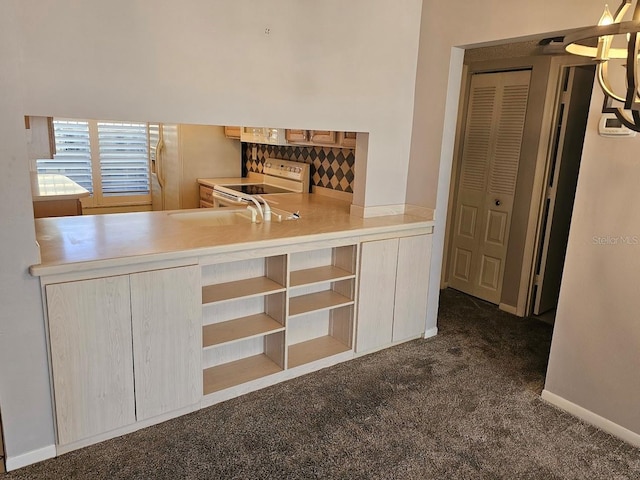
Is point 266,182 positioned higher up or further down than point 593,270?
higher up

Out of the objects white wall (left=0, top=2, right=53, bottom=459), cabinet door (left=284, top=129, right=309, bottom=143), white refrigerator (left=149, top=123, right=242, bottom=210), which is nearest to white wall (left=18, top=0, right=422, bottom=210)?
white wall (left=0, top=2, right=53, bottom=459)

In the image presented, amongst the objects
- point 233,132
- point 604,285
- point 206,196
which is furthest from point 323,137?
point 604,285

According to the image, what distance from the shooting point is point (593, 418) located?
2.53 m

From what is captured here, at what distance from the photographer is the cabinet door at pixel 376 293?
3.04 m

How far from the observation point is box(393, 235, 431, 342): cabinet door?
324cm

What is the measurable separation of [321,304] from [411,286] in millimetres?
752

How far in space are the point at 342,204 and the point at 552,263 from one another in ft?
6.49

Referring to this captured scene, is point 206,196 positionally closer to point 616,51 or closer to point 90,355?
point 90,355

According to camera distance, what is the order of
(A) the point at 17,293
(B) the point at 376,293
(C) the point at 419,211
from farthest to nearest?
(C) the point at 419,211
(B) the point at 376,293
(A) the point at 17,293

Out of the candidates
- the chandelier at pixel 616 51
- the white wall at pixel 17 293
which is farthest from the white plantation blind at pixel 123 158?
the chandelier at pixel 616 51

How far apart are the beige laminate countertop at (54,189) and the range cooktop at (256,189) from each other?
A: 1364 millimetres

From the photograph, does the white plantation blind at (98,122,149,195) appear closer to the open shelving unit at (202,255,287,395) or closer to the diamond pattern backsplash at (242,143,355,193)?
the diamond pattern backsplash at (242,143,355,193)

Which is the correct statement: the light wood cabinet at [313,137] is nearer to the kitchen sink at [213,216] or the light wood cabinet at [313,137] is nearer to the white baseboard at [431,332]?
the kitchen sink at [213,216]

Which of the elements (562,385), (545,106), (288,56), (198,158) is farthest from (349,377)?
(198,158)
